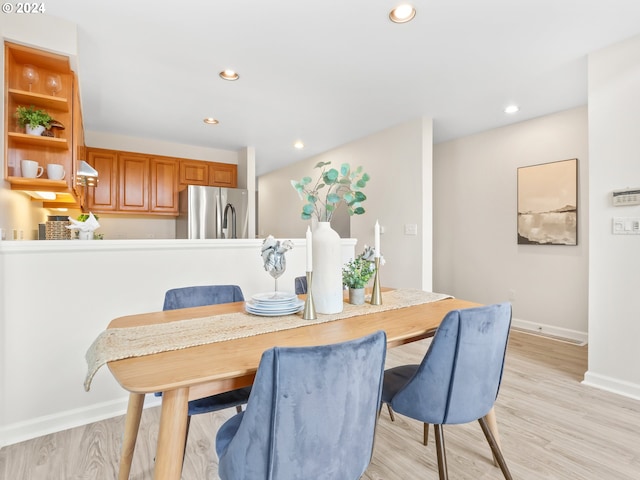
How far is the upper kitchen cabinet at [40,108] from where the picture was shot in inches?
82.7

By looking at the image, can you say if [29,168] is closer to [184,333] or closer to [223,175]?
[184,333]

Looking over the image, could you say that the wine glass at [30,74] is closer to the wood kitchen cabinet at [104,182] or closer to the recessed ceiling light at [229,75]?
the recessed ceiling light at [229,75]

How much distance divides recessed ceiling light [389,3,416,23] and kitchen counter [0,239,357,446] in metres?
1.92

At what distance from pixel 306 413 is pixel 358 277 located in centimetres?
86

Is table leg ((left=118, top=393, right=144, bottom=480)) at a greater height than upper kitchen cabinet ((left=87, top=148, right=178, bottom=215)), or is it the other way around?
upper kitchen cabinet ((left=87, top=148, right=178, bottom=215))

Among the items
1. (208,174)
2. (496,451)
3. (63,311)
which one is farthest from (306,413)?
(208,174)

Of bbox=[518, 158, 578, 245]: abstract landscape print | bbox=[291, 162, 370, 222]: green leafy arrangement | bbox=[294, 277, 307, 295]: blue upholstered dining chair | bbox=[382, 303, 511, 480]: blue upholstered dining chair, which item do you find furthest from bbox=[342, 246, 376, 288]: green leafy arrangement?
bbox=[518, 158, 578, 245]: abstract landscape print

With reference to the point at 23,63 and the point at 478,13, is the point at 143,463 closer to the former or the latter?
the point at 23,63

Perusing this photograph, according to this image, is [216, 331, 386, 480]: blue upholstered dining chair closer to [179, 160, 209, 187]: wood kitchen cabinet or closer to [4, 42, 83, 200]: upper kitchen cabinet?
[4, 42, 83, 200]: upper kitchen cabinet

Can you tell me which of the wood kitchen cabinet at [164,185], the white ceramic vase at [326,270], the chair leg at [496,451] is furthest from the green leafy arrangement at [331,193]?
the wood kitchen cabinet at [164,185]

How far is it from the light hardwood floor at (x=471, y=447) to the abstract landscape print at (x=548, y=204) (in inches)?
67.4

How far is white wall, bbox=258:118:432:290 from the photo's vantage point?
145 inches

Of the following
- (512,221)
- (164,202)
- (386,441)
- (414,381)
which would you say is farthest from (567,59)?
(164,202)

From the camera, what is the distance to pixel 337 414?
86cm
